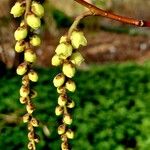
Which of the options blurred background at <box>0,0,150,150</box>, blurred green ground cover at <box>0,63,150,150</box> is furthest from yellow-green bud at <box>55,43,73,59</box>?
blurred green ground cover at <box>0,63,150,150</box>

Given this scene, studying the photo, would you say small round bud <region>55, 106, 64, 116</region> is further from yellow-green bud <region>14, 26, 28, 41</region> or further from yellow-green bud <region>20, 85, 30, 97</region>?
yellow-green bud <region>14, 26, 28, 41</region>

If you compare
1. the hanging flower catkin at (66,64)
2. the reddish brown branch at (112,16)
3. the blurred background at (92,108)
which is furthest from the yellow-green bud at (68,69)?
the blurred background at (92,108)

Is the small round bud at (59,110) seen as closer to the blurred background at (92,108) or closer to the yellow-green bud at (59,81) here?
the yellow-green bud at (59,81)

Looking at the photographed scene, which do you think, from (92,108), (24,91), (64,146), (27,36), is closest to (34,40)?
(27,36)

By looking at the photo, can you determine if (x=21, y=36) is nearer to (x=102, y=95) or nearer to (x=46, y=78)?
(x=102, y=95)

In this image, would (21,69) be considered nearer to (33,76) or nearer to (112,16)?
(33,76)

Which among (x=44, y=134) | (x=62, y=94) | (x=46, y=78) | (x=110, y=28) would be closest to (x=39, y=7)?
(x=62, y=94)

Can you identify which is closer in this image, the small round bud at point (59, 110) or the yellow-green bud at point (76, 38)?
the yellow-green bud at point (76, 38)
